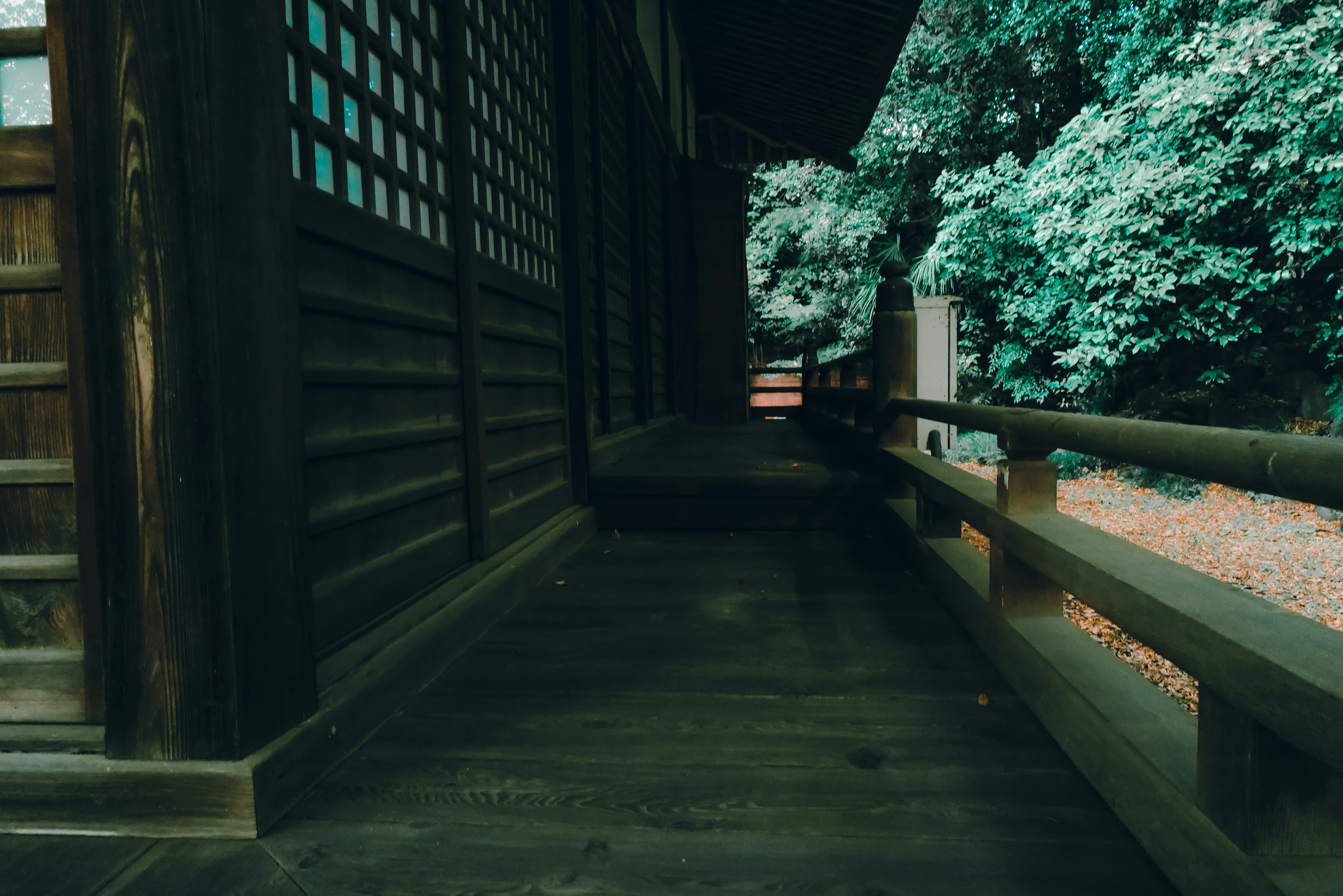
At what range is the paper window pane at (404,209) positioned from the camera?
7.43 feet

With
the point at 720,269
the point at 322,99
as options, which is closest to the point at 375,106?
the point at 322,99

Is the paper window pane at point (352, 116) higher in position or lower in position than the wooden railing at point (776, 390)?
higher

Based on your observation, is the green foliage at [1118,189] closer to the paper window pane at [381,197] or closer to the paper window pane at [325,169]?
the paper window pane at [381,197]

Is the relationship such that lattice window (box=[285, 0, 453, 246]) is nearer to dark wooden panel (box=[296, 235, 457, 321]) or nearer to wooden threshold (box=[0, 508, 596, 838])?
dark wooden panel (box=[296, 235, 457, 321])

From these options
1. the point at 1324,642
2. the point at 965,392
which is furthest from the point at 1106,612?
the point at 965,392

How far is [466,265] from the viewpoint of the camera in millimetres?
2611

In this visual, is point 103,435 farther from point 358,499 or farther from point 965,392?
Result: point 965,392

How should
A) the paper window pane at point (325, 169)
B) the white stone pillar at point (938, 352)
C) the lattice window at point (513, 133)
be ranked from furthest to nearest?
1. the white stone pillar at point (938, 352)
2. the lattice window at point (513, 133)
3. the paper window pane at point (325, 169)

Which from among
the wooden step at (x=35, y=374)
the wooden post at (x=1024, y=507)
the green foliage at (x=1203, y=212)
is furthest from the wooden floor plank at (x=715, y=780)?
the green foliage at (x=1203, y=212)

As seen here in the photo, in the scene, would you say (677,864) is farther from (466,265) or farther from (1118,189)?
(1118,189)

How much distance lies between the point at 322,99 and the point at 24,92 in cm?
60

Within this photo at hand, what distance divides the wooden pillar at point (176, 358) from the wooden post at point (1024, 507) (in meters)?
1.70

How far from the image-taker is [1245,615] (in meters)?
1.13

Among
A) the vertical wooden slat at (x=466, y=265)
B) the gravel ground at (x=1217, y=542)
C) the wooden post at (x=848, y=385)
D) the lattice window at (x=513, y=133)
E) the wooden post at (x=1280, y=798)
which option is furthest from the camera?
the wooden post at (x=848, y=385)
